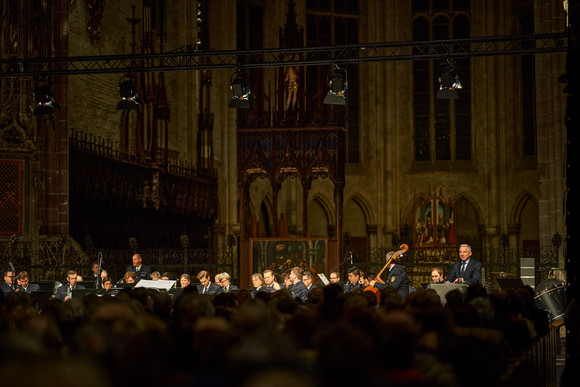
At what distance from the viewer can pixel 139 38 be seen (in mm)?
27141

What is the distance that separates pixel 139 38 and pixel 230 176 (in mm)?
5344

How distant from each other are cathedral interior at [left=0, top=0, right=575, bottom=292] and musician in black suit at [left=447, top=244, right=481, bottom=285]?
11.8ft

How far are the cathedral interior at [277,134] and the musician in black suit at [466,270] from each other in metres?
3.59

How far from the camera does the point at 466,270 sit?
42.3 feet

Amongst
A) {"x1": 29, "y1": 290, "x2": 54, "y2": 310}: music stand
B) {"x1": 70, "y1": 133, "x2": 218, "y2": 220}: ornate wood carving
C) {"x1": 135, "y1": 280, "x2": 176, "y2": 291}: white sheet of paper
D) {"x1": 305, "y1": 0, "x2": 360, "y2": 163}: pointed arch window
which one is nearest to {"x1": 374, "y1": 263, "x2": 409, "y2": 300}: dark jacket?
{"x1": 135, "y1": 280, "x2": 176, "y2": 291}: white sheet of paper

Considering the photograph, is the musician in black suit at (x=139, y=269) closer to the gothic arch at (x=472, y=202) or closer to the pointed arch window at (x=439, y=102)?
the gothic arch at (x=472, y=202)

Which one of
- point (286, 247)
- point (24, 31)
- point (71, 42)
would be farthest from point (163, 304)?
point (71, 42)

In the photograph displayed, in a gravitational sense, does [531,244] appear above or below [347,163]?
below

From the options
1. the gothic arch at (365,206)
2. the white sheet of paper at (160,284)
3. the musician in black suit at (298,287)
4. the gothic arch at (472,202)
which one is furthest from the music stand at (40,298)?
the gothic arch at (472,202)

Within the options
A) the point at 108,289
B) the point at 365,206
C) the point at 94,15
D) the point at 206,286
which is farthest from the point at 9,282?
the point at 365,206

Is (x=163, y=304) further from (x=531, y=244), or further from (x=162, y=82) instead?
(x=531, y=244)

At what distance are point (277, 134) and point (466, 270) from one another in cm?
942

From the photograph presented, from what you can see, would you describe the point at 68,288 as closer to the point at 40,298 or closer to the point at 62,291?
the point at 62,291

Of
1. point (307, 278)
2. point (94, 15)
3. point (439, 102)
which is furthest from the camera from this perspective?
point (439, 102)
